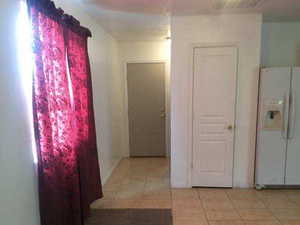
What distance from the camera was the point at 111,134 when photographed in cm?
379

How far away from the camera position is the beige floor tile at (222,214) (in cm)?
241

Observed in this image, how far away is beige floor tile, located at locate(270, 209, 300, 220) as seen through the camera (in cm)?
242

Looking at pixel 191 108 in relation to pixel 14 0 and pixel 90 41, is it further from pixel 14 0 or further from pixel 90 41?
pixel 14 0

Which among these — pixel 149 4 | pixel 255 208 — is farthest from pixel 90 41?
pixel 255 208

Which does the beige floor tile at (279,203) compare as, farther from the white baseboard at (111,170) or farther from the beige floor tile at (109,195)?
the white baseboard at (111,170)

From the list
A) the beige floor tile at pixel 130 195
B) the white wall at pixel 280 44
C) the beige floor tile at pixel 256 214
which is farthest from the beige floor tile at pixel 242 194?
the white wall at pixel 280 44

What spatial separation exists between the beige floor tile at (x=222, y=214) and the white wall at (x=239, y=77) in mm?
695

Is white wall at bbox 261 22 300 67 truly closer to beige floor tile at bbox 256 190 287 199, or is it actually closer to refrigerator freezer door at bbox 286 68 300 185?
refrigerator freezer door at bbox 286 68 300 185

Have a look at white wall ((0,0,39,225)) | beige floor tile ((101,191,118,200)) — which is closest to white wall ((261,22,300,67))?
beige floor tile ((101,191,118,200))

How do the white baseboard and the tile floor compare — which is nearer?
the tile floor

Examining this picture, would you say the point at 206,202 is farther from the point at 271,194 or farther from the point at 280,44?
the point at 280,44

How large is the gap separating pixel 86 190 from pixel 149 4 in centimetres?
222

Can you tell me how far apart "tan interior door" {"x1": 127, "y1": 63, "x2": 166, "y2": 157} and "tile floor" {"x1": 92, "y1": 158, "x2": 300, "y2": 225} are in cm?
115

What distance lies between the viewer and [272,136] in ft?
9.66
